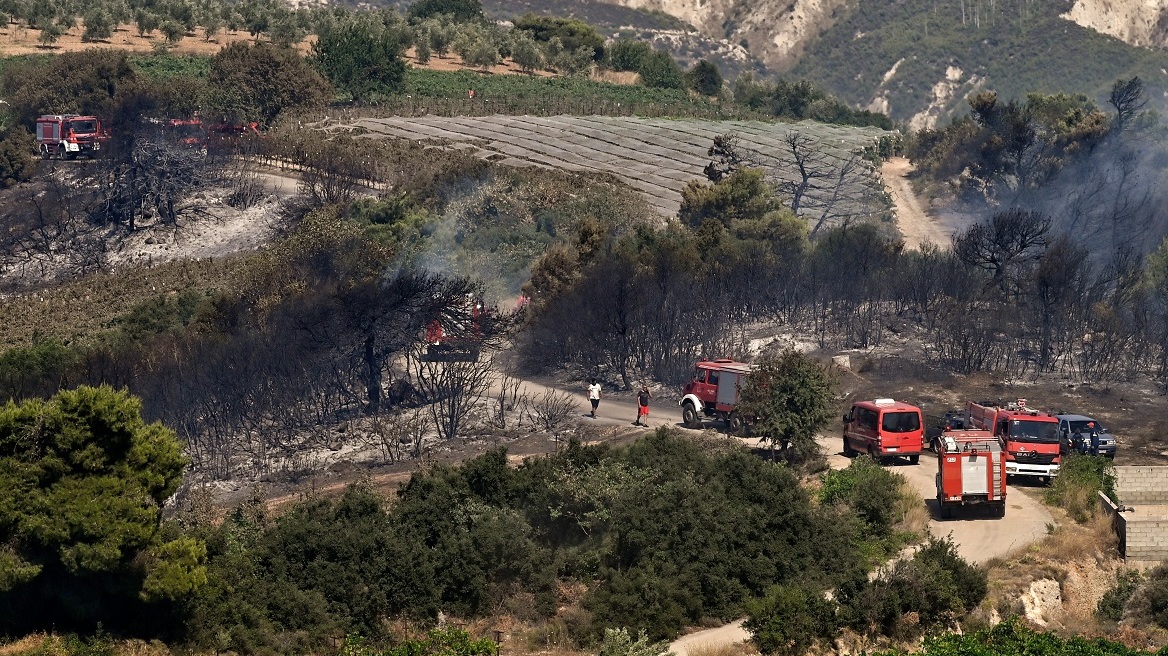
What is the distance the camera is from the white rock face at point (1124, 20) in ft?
577

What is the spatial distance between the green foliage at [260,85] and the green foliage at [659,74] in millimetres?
32763

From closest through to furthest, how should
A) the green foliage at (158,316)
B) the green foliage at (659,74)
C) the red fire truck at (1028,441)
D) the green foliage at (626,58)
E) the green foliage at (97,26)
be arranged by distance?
the red fire truck at (1028,441), the green foliage at (158,316), the green foliage at (97,26), the green foliage at (659,74), the green foliage at (626,58)

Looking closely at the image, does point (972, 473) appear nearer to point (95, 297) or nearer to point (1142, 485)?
point (1142, 485)

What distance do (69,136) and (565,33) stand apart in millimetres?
54657

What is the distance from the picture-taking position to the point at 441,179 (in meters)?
69.0

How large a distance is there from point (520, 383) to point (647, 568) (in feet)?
67.1

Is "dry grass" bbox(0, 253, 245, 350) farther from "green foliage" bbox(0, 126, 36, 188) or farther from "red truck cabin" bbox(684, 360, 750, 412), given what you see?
"red truck cabin" bbox(684, 360, 750, 412)

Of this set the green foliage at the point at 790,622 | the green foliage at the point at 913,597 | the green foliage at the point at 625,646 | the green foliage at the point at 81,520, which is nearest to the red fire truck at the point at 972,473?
the green foliage at the point at 913,597

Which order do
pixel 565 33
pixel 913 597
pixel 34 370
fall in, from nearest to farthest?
pixel 913 597
pixel 34 370
pixel 565 33

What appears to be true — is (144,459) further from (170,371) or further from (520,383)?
(520,383)

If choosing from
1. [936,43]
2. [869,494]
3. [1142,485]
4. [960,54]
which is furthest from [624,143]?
[936,43]

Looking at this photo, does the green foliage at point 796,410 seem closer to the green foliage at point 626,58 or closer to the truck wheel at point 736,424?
the truck wheel at point 736,424

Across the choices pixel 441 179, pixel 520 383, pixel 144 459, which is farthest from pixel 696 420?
pixel 441 179

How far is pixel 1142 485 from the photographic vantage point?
3525 cm
